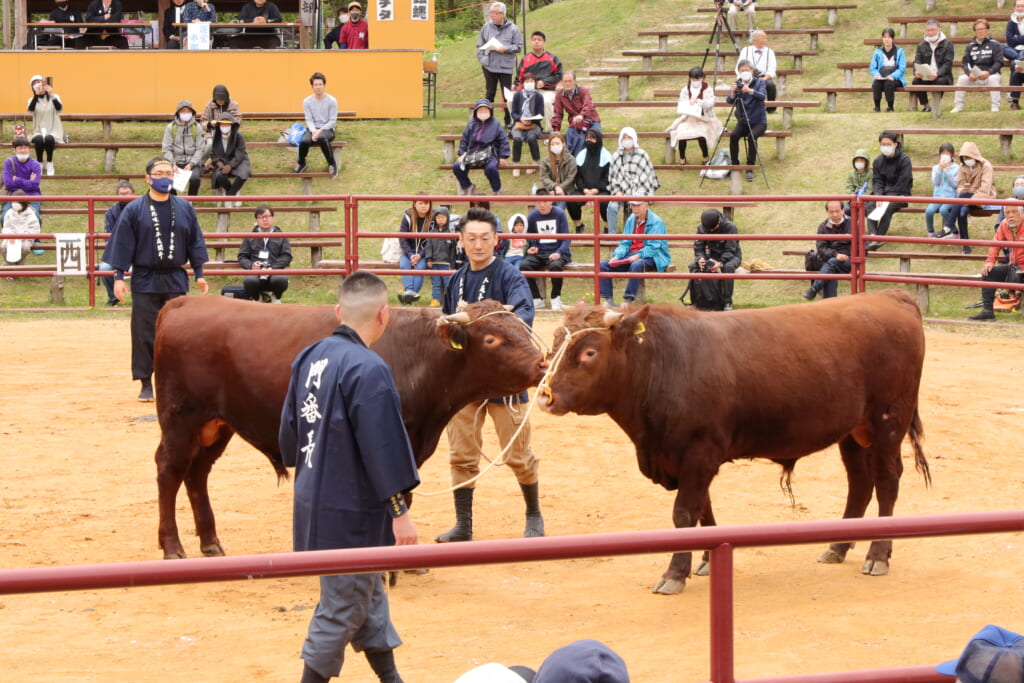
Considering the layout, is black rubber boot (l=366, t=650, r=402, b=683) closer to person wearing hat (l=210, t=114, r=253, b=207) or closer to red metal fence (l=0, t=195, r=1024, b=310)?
red metal fence (l=0, t=195, r=1024, b=310)

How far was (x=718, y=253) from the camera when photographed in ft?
50.5

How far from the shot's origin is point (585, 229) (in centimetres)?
1830

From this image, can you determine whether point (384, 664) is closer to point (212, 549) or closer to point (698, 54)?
point (212, 549)

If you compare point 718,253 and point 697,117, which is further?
→ point 697,117

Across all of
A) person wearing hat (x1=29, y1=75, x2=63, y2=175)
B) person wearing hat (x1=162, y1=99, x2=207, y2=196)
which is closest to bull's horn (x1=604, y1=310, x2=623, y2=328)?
person wearing hat (x1=162, y1=99, x2=207, y2=196)

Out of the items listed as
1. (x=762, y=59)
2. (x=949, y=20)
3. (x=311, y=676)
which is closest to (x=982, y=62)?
(x=762, y=59)

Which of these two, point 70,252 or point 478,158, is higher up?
point 478,158

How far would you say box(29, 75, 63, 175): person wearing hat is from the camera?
2134 centimetres

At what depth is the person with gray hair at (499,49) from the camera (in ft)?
74.4

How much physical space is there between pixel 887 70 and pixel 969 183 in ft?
19.2

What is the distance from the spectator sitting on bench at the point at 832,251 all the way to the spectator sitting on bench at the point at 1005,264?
1565 mm

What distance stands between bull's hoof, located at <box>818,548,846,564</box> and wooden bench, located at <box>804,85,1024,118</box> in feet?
52.9

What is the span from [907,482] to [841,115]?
1470 cm

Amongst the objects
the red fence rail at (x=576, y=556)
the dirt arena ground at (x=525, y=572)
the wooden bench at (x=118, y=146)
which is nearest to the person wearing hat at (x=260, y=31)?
the wooden bench at (x=118, y=146)
